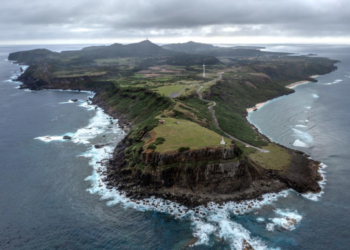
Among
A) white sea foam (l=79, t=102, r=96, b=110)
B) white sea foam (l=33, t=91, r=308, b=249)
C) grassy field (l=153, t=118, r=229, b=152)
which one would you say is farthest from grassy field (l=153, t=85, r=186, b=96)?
white sea foam (l=33, t=91, r=308, b=249)

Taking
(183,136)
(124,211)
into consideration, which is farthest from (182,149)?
(124,211)

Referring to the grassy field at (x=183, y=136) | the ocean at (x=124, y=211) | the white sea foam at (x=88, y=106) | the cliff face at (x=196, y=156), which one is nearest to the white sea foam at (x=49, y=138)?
the ocean at (x=124, y=211)

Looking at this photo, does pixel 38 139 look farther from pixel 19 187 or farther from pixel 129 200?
pixel 129 200

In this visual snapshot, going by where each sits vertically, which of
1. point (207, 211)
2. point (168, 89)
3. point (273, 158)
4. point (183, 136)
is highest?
point (168, 89)

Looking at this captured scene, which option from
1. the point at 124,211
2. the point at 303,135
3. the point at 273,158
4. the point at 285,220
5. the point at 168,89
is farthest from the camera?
the point at 168,89

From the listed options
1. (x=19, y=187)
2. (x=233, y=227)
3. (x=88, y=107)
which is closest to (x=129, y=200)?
(x=233, y=227)

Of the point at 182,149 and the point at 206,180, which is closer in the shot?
the point at 206,180

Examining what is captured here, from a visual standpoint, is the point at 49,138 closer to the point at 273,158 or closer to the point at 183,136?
the point at 183,136

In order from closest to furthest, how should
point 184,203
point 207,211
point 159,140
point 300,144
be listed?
point 207,211 → point 184,203 → point 159,140 → point 300,144
